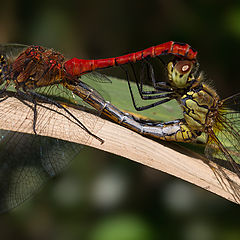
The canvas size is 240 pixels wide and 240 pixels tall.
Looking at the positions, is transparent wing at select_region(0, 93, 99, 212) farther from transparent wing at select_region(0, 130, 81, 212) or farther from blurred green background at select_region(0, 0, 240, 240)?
blurred green background at select_region(0, 0, 240, 240)

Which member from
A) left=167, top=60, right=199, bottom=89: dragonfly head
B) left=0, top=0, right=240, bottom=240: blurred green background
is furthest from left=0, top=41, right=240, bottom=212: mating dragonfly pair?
left=0, top=0, right=240, bottom=240: blurred green background

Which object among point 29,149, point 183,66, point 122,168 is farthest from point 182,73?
point 122,168

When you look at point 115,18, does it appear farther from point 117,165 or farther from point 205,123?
point 205,123

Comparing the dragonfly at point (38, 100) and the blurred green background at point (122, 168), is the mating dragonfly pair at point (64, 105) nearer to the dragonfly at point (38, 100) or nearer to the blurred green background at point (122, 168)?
the dragonfly at point (38, 100)

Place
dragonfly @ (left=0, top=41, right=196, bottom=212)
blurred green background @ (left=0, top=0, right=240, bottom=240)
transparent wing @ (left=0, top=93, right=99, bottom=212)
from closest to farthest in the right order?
transparent wing @ (left=0, top=93, right=99, bottom=212)
dragonfly @ (left=0, top=41, right=196, bottom=212)
blurred green background @ (left=0, top=0, right=240, bottom=240)

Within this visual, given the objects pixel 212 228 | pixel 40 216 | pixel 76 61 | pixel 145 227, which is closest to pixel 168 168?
pixel 76 61

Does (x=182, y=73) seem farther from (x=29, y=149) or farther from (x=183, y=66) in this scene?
(x=29, y=149)

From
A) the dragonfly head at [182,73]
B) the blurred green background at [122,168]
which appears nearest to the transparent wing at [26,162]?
the dragonfly head at [182,73]
